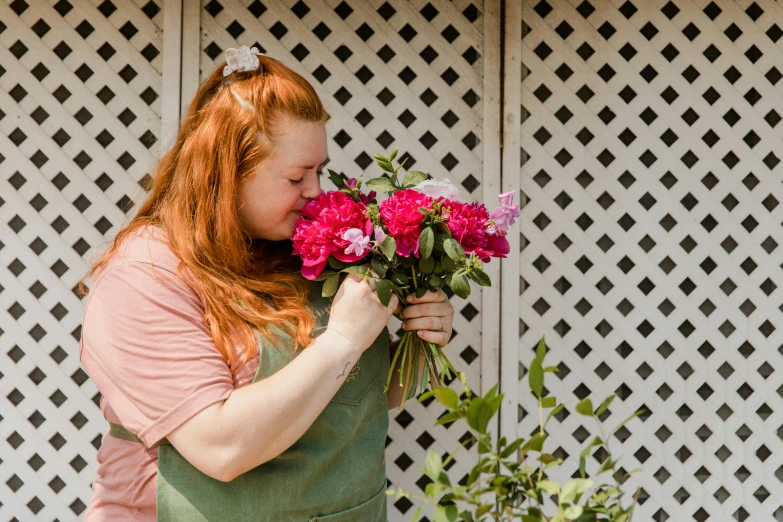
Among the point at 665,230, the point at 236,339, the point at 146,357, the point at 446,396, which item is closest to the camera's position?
the point at 446,396

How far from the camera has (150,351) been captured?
49.1 inches

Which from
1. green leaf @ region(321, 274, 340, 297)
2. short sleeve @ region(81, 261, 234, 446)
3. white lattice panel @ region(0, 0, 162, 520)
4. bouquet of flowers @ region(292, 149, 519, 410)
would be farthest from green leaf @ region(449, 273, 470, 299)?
white lattice panel @ region(0, 0, 162, 520)

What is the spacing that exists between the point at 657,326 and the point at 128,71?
1771mm

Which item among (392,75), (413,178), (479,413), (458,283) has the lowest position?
(479,413)

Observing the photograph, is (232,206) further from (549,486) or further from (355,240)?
(549,486)

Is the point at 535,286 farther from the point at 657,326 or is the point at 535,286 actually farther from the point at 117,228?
the point at 117,228

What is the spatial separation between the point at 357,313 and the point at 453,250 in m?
0.22

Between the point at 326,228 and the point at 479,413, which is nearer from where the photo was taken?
the point at 479,413

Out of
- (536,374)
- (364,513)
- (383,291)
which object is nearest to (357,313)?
(383,291)

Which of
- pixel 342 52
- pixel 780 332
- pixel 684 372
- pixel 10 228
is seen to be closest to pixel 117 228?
pixel 10 228

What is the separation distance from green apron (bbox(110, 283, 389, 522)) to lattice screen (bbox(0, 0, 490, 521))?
736 mm

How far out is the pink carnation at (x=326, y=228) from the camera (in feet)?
4.49

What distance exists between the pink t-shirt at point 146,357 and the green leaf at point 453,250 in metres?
0.41

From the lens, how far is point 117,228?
2176 millimetres
